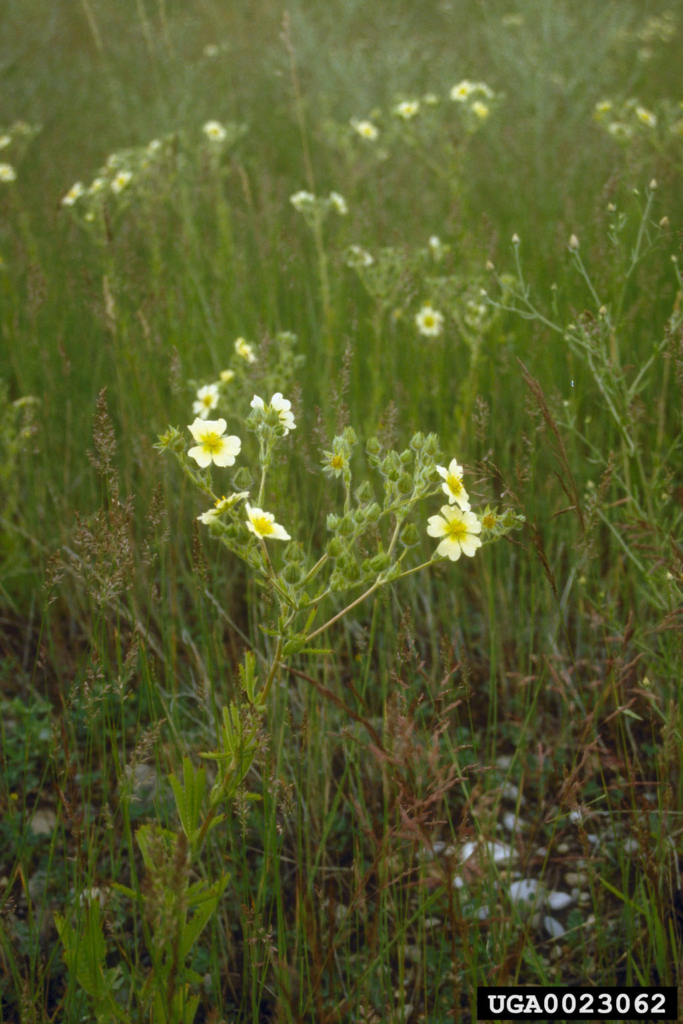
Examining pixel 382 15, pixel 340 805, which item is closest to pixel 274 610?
pixel 340 805

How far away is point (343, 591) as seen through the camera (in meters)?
1.16

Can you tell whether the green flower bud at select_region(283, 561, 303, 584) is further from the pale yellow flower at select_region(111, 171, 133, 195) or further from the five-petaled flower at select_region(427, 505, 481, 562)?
the pale yellow flower at select_region(111, 171, 133, 195)

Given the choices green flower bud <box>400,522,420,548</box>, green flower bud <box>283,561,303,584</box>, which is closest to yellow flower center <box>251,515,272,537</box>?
green flower bud <box>283,561,303,584</box>

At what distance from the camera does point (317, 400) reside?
270 cm

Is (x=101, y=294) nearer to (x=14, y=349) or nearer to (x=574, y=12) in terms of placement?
(x=14, y=349)

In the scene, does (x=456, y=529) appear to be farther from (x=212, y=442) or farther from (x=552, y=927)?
(x=552, y=927)

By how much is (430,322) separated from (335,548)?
1799mm

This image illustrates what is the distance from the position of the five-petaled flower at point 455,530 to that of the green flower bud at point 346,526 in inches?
5.8

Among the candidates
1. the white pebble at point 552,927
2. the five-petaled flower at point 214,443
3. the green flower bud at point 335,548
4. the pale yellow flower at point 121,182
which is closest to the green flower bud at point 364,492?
the green flower bud at point 335,548

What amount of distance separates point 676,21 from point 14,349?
718cm

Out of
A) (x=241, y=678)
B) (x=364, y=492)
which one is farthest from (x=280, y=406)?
(x=241, y=678)

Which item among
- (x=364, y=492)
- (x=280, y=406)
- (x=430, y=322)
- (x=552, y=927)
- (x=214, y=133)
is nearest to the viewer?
(x=364, y=492)

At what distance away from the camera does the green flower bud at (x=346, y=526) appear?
3.68 feet

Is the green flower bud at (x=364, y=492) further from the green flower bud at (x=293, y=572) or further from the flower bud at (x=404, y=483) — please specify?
the green flower bud at (x=293, y=572)
